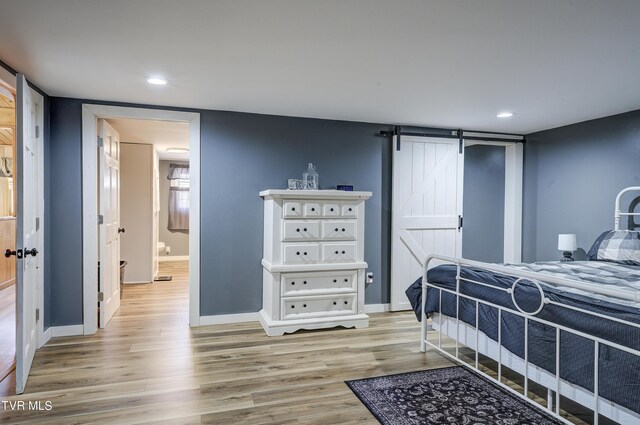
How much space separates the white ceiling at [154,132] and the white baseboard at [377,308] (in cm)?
287

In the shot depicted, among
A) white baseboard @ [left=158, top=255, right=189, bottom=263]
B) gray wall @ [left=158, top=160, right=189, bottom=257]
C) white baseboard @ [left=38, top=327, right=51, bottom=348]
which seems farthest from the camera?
gray wall @ [left=158, top=160, right=189, bottom=257]

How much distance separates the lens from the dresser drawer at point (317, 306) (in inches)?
150

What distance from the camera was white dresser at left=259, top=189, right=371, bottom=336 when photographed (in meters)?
3.78

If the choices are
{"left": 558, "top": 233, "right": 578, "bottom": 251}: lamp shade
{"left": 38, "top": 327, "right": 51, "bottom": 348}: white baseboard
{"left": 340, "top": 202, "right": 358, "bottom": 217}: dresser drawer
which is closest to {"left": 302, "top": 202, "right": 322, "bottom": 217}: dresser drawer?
{"left": 340, "top": 202, "right": 358, "bottom": 217}: dresser drawer

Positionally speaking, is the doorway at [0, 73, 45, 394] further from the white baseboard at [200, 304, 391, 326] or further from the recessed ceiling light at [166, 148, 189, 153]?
the recessed ceiling light at [166, 148, 189, 153]

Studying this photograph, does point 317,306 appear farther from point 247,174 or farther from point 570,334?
point 570,334

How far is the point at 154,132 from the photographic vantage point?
5.39 m

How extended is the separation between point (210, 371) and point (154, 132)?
3655 millimetres

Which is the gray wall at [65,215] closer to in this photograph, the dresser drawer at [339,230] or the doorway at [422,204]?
the dresser drawer at [339,230]

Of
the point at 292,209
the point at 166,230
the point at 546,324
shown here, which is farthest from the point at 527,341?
the point at 166,230

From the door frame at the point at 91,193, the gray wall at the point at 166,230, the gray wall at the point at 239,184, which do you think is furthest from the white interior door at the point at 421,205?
the gray wall at the point at 166,230

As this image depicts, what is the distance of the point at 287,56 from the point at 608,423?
2878mm

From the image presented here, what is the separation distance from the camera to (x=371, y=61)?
8.50 ft

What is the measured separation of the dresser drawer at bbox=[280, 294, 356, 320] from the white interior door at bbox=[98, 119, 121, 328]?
1.81 m
